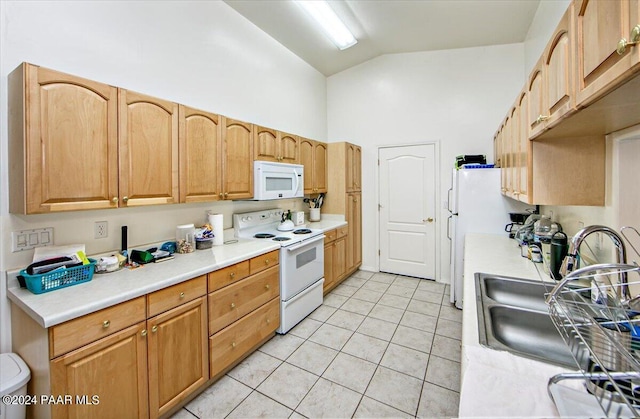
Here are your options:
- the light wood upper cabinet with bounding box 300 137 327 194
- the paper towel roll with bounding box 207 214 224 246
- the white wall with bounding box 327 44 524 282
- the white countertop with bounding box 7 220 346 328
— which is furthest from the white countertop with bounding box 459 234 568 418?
the white wall with bounding box 327 44 524 282

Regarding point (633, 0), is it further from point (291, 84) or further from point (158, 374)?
point (291, 84)

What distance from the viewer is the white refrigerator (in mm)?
3012

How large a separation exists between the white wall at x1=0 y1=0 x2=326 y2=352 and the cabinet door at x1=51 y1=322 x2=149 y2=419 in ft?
2.28

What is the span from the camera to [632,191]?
1.32 m

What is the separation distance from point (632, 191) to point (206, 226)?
2745 mm

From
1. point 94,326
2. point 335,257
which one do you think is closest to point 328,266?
point 335,257

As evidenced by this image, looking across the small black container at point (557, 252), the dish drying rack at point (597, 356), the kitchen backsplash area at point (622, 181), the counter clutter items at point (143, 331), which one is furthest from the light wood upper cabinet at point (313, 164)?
the dish drying rack at point (597, 356)

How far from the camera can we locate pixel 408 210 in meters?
4.21

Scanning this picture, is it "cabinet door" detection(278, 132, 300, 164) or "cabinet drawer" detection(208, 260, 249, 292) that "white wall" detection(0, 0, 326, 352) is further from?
"cabinet drawer" detection(208, 260, 249, 292)

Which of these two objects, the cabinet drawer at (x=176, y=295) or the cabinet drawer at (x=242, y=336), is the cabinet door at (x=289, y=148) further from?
the cabinet drawer at (x=176, y=295)

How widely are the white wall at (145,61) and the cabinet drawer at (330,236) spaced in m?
0.90

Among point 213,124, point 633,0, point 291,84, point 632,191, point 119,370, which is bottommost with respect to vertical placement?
point 119,370

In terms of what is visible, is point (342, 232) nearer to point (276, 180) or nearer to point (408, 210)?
point (408, 210)

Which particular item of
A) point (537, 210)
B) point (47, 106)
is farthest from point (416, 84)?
point (47, 106)
